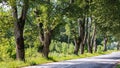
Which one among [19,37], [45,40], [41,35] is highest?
[19,37]

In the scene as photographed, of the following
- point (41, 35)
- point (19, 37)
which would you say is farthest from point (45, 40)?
point (19, 37)

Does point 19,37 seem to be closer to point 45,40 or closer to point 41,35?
point 45,40

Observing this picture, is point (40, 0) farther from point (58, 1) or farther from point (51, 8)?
point (58, 1)

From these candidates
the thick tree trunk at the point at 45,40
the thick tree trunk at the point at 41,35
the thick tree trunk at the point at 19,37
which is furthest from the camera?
the thick tree trunk at the point at 41,35

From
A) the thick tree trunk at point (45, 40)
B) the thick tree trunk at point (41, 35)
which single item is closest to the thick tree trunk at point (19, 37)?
the thick tree trunk at point (45, 40)

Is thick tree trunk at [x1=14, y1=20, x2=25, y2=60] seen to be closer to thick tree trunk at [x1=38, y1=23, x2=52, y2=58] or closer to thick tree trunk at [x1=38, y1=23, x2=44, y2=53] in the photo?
thick tree trunk at [x1=38, y1=23, x2=52, y2=58]

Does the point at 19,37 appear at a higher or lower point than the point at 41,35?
higher

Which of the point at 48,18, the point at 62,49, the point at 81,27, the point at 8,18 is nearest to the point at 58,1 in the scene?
the point at 48,18

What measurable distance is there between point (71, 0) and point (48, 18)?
6.33m

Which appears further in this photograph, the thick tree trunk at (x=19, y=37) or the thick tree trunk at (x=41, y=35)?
the thick tree trunk at (x=41, y=35)

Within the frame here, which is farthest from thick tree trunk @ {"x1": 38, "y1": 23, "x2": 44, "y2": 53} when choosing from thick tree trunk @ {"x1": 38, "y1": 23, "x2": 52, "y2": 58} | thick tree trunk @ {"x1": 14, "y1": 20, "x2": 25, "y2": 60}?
thick tree trunk @ {"x1": 14, "y1": 20, "x2": 25, "y2": 60}

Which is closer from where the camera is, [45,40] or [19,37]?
[19,37]

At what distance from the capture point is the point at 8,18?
26.0 m

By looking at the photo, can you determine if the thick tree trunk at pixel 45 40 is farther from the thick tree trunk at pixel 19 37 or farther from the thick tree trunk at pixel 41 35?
the thick tree trunk at pixel 19 37
